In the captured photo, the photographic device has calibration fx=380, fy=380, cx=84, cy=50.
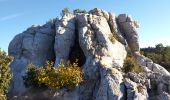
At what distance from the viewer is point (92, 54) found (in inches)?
2421

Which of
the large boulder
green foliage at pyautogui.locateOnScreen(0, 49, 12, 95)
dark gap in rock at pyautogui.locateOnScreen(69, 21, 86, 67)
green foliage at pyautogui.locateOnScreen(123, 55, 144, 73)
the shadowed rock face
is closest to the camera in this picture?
green foliage at pyautogui.locateOnScreen(0, 49, 12, 95)

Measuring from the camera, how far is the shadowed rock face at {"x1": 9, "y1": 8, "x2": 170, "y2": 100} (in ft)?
185

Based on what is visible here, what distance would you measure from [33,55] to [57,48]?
16.0 feet

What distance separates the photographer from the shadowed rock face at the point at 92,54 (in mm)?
56441

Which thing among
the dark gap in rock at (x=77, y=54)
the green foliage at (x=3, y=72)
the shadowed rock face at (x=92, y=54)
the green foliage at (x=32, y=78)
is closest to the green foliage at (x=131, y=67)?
the shadowed rock face at (x=92, y=54)

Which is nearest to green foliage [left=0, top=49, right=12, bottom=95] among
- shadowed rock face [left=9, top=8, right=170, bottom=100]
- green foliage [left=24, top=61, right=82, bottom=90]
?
green foliage [left=24, top=61, right=82, bottom=90]

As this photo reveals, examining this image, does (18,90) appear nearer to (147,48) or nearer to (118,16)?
(118,16)

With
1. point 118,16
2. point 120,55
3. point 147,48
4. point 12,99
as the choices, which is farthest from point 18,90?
point 147,48

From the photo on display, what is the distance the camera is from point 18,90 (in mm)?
62875

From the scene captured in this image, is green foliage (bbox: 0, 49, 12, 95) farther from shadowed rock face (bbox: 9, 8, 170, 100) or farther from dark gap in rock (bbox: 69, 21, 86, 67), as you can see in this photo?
dark gap in rock (bbox: 69, 21, 86, 67)

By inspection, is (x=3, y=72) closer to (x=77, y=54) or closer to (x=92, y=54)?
(x=92, y=54)

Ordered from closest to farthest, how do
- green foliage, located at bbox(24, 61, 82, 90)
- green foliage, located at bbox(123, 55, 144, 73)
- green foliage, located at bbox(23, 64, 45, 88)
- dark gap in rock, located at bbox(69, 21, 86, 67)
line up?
green foliage, located at bbox(24, 61, 82, 90) < green foliage, located at bbox(23, 64, 45, 88) < green foliage, located at bbox(123, 55, 144, 73) < dark gap in rock, located at bbox(69, 21, 86, 67)

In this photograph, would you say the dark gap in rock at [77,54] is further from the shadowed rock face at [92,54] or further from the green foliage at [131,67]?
the green foliage at [131,67]

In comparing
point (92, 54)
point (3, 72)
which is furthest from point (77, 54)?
point (3, 72)
